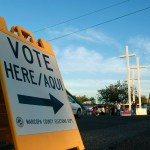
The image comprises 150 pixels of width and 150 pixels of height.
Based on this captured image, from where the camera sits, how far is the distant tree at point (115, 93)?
80.7 metres

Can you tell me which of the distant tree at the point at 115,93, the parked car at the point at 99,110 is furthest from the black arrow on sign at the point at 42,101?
the distant tree at the point at 115,93

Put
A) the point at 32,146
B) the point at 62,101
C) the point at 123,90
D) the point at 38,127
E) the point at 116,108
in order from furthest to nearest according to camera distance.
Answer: the point at 123,90, the point at 116,108, the point at 62,101, the point at 38,127, the point at 32,146

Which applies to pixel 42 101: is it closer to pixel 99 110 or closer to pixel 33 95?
pixel 33 95

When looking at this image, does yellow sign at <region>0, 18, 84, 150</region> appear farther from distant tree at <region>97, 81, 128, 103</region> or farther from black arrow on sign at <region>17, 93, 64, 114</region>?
distant tree at <region>97, 81, 128, 103</region>

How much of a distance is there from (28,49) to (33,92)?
534mm

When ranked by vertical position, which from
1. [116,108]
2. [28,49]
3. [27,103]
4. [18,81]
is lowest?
[116,108]

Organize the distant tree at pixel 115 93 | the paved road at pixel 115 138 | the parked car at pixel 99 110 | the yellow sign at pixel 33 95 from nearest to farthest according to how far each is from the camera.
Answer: the yellow sign at pixel 33 95 < the paved road at pixel 115 138 < the parked car at pixel 99 110 < the distant tree at pixel 115 93

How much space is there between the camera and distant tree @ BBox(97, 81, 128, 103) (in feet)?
265

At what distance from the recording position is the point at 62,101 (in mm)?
4227

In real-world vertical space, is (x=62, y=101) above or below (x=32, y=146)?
above

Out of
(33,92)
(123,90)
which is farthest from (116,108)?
(33,92)

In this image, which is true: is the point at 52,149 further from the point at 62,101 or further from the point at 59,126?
the point at 62,101

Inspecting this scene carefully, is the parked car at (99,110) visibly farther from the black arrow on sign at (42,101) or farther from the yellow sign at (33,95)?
the black arrow on sign at (42,101)

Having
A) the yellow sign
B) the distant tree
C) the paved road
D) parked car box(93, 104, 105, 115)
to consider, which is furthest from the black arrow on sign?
the distant tree
